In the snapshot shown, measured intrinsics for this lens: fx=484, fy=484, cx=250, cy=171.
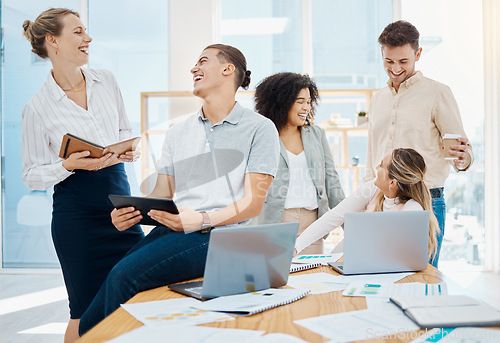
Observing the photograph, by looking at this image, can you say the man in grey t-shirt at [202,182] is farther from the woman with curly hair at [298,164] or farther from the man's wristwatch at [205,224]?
the woman with curly hair at [298,164]

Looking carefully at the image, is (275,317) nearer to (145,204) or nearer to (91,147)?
(145,204)

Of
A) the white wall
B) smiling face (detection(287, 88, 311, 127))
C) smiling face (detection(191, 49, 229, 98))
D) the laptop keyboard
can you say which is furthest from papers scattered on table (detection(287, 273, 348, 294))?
the white wall

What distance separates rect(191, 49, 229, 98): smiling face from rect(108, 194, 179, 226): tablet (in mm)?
546

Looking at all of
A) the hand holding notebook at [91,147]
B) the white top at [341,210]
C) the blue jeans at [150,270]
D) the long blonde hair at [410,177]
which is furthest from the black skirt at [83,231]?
the long blonde hair at [410,177]

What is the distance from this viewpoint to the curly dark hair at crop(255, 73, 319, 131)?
2.73 m

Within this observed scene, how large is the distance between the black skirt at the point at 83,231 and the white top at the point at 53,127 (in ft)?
0.26

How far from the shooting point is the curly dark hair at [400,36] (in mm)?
2205

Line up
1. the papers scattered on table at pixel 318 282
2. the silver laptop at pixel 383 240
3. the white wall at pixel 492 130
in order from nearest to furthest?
1. the papers scattered on table at pixel 318 282
2. the silver laptop at pixel 383 240
3. the white wall at pixel 492 130

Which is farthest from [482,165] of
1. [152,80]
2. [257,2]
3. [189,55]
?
[152,80]

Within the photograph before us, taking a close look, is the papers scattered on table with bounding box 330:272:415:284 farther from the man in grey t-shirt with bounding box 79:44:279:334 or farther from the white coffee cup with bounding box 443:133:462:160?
the white coffee cup with bounding box 443:133:462:160

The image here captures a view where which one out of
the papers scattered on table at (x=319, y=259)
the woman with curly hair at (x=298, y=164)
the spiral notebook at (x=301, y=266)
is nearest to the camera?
the spiral notebook at (x=301, y=266)

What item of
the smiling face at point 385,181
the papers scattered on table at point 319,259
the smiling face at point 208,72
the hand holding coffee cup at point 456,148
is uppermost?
the smiling face at point 208,72

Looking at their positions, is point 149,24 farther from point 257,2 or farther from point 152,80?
point 257,2

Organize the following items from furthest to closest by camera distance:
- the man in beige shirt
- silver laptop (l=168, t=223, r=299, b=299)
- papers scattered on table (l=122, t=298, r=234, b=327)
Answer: the man in beige shirt
silver laptop (l=168, t=223, r=299, b=299)
papers scattered on table (l=122, t=298, r=234, b=327)
